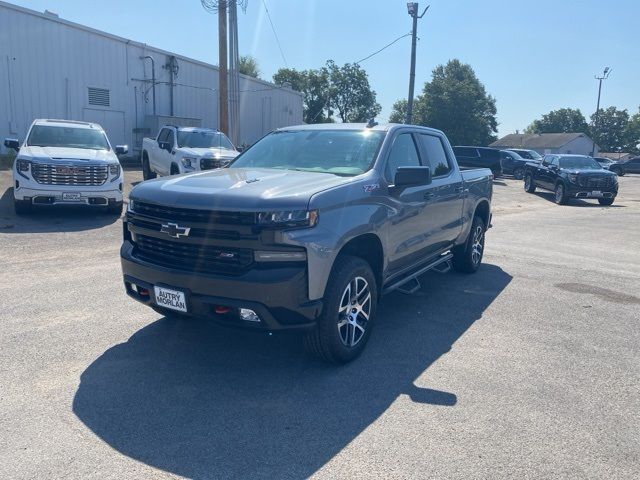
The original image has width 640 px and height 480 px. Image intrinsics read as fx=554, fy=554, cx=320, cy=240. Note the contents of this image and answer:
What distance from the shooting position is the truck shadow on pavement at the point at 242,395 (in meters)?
3.15

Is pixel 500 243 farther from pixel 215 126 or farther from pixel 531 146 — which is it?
pixel 531 146

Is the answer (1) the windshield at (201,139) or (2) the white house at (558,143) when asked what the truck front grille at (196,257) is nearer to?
(1) the windshield at (201,139)

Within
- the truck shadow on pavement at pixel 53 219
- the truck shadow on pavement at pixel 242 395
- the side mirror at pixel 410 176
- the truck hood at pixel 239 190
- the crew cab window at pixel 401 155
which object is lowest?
the truck shadow on pavement at pixel 242 395

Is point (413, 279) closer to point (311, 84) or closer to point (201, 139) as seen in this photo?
point (201, 139)

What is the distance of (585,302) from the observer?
21.4 feet

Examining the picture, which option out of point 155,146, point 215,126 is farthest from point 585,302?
point 215,126

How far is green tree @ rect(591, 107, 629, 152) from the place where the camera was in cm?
10306

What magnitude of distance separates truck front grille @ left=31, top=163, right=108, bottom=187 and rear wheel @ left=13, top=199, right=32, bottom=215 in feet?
1.88

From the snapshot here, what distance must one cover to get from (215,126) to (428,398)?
28494 millimetres

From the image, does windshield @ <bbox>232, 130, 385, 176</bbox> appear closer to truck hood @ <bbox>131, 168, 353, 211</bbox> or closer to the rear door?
truck hood @ <bbox>131, 168, 353, 211</bbox>

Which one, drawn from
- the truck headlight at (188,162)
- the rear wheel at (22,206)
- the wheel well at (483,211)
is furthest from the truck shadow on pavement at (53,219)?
the wheel well at (483,211)

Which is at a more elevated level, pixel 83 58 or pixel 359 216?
pixel 83 58

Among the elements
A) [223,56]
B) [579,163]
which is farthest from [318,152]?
[579,163]

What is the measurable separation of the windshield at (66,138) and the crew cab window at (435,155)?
26.6 ft
